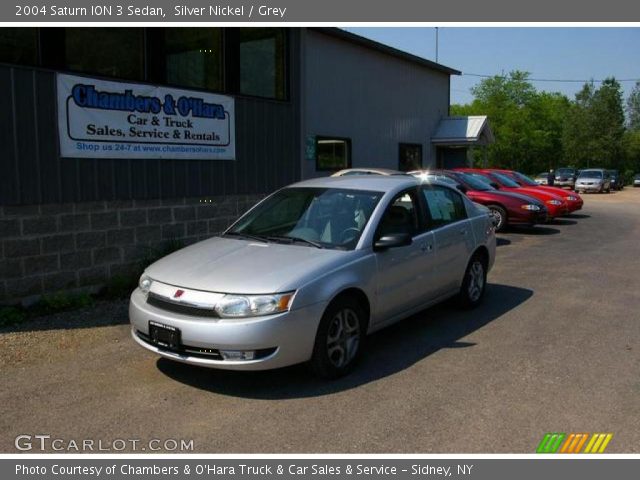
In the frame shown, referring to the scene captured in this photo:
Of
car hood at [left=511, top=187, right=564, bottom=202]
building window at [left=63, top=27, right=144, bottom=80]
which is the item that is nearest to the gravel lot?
building window at [left=63, top=27, right=144, bottom=80]

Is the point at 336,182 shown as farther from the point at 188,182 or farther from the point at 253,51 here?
the point at 253,51

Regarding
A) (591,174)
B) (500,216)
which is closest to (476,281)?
(500,216)

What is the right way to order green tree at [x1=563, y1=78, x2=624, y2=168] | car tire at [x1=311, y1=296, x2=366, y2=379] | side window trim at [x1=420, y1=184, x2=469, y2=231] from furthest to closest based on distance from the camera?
green tree at [x1=563, y1=78, x2=624, y2=168], side window trim at [x1=420, y1=184, x2=469, y2=231], car tire at [x1=311, y1=296, x2=366, y2=379]

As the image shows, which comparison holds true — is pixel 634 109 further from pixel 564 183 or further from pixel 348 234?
pixel 348 234

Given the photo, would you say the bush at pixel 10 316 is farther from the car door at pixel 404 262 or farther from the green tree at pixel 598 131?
the green tree at pixel 598 131

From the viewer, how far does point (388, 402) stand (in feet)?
14.8

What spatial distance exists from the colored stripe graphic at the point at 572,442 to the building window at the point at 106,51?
670 centimetres

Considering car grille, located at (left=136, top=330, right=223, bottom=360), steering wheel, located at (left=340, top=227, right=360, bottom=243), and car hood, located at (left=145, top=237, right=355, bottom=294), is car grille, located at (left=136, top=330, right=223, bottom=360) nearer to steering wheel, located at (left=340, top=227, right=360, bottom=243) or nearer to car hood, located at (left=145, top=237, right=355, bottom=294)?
car hood, located at (left=145, top=237, right=355, bottom=294)

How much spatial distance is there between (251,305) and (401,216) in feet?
6.84

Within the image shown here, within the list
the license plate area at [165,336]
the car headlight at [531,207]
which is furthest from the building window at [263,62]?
the car headlight at [531,207]

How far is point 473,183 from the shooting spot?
625 inches

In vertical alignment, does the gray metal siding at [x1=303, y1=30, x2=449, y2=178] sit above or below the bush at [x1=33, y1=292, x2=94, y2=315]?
above

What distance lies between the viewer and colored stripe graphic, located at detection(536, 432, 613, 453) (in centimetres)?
383

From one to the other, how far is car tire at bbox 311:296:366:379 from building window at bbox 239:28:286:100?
6054 millimetres
